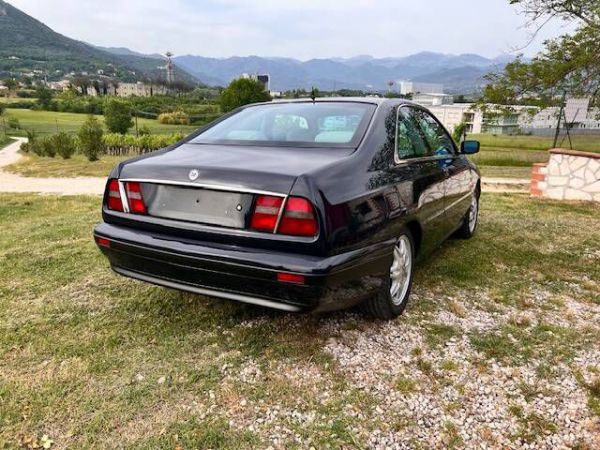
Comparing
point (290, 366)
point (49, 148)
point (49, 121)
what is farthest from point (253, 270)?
point (49, 121)

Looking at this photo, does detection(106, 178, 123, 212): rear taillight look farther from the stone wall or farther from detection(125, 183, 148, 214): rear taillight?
the stone wall

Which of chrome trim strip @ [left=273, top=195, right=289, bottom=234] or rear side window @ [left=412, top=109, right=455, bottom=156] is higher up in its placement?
rear side window @ [left=412, top=109, right=455, bottom=156]

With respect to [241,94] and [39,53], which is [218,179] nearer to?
[241,94]

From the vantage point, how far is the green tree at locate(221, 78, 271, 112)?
1903 inches

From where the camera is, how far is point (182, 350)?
2523 millimetres

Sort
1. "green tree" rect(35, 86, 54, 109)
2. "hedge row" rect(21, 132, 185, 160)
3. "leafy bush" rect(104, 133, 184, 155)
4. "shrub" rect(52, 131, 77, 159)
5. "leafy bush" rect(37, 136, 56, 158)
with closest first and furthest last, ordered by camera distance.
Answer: "shrub" rect(52, 131, 77, 159) < "hedge row" rect(21, 132, 185, 160) < "leafy bush" rect(37, 136, 56, 158) < "leafy bush" rect(104, 133, 184, 155) < "green tree" rect(35, 86, 54, 109)

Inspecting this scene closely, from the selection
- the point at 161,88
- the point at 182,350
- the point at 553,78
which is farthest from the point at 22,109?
the point at 182,350

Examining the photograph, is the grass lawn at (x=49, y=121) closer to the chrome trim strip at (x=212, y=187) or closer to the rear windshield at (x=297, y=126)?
the rear windshield at (x=297, y=126)

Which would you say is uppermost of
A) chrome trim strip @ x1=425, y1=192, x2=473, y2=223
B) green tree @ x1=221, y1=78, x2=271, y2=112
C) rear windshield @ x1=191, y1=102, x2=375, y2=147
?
green tree @ x1=221, y1=78, x2=271, y2=112

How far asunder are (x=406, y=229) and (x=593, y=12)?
13243 mm

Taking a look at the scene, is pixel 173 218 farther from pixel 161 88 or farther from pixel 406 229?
pixel 161 88

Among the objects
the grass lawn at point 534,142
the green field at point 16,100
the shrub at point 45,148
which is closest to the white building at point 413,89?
the grass lawn at point 534,142

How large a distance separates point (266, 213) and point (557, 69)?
1253cm

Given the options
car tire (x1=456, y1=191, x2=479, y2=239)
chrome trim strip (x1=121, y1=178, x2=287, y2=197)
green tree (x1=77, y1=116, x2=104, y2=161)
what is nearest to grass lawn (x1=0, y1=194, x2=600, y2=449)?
chrome trim strip (x1=121, y1=178, x2=287, y2=197)
